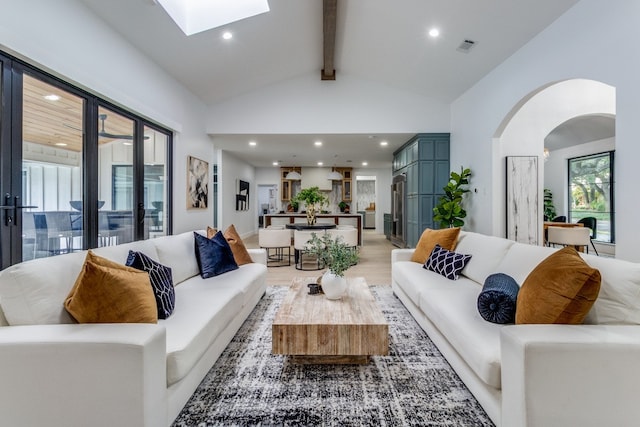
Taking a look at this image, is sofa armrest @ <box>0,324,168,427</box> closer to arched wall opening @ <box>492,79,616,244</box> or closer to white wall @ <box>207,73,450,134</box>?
arched wall opening @ <box>492,79,616,244</box>

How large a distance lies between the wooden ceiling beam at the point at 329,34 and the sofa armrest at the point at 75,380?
3.88m

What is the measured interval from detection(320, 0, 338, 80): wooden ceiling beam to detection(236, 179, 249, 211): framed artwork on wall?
16.1 feet

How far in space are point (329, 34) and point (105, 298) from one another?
4.22m

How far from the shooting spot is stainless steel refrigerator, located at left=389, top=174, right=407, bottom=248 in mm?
7148

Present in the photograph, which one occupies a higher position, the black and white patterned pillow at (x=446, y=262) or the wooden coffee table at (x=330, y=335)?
the black and white patterned pillow at (x=446, y=262)

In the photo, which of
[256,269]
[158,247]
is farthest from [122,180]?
[256,269]

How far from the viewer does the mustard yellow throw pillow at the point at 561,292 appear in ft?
4.71

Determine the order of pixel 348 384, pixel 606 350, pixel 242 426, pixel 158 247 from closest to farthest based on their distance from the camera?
1. pixel 606 350
2. pixel 242 426
3. pixel 348 384
4. pixel 158 247

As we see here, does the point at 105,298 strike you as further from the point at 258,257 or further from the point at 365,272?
the point at 365,272

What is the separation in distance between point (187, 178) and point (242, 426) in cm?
431

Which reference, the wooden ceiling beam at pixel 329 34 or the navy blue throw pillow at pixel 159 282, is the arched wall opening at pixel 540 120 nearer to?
the wooden ceiling beam at pixel 329 34

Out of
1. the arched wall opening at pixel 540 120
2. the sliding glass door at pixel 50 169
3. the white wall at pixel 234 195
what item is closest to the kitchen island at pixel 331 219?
the white wall at pixel 234 195

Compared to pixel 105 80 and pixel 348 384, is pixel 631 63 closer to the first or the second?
pixel 348 384

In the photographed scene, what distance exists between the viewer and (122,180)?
3.59 meters
